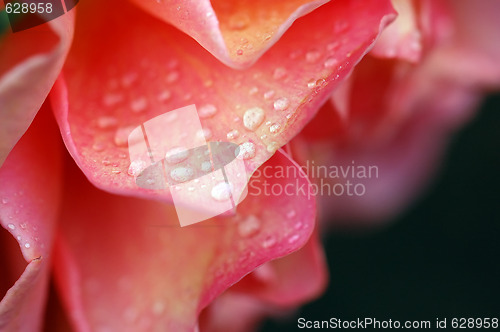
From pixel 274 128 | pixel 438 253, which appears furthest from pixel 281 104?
pixel 438 253

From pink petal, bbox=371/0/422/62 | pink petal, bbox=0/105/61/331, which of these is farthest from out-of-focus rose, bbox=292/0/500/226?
pink petal, bbox=0/105/61/331

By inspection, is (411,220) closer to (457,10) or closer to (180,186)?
(457,10)

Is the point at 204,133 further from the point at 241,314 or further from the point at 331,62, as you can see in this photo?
the point at 241,314

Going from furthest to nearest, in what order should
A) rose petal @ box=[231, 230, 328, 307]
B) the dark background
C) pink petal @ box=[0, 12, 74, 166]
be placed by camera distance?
the dark background
rose petal @ box=[231, 230, 328, 307]
pink petal @ box=[0, 12, 74, 166]

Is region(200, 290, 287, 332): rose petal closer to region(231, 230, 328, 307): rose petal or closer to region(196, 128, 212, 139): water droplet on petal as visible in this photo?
region(231, 230, 328, 307): rose petal

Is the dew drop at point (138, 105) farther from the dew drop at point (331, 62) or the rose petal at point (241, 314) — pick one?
the rose petal at point (241, 314)

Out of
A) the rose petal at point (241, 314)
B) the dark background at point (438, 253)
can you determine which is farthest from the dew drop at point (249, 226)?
the dark background at point (438, 253)

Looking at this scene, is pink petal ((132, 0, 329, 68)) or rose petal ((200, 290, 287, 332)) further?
rose petal ((200, 290, 287, 332))

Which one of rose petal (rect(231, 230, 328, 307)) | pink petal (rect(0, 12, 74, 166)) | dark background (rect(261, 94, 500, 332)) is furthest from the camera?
dark background (rect(261, 94, 500, 332))
